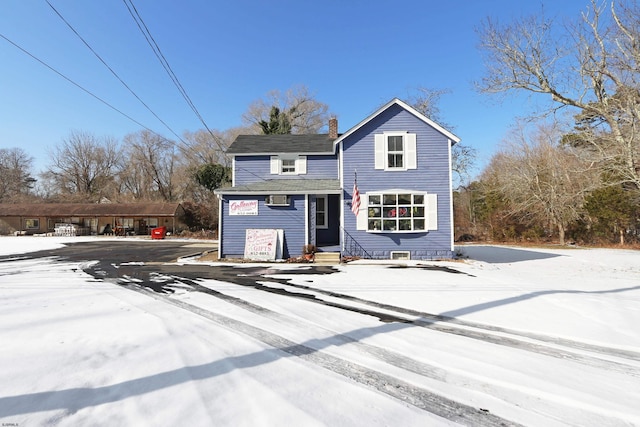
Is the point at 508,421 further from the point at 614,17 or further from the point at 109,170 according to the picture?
the point at 109,170

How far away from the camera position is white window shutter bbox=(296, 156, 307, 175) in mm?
14719

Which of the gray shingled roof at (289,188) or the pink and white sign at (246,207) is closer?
the gray shingled roof at (289,188)

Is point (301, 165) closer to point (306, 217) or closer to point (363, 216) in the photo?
point (306, 217)

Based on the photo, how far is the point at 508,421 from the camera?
7.38ft

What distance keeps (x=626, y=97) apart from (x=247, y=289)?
14.3m

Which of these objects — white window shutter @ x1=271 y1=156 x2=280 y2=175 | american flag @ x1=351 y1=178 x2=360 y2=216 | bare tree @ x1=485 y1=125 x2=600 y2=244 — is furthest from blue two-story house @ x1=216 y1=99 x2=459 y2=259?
bare tree @ x1=485 y1=125 x2=600 y2=244

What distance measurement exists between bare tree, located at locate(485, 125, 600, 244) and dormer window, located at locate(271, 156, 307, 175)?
700 inches

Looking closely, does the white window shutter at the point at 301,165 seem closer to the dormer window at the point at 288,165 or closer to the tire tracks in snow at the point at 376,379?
the dormer window at the point at 288,165

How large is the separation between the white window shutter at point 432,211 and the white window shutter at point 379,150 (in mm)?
2591

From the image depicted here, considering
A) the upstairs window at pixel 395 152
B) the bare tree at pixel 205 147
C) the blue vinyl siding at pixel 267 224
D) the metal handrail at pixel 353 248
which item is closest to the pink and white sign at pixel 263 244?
the blue vinyl siding at pixel 267 224

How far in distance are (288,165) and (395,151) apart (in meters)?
5.78

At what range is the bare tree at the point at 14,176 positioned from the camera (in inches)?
1690

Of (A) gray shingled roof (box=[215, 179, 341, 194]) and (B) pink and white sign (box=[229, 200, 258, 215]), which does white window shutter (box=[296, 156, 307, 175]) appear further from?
(B) pink and white sign (box=[229, 200, 258, 215])

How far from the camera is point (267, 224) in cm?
1242
